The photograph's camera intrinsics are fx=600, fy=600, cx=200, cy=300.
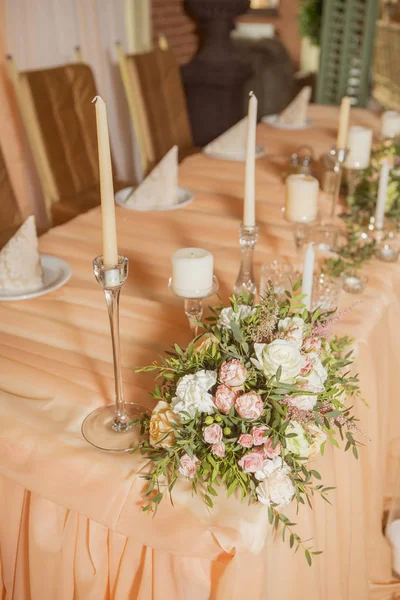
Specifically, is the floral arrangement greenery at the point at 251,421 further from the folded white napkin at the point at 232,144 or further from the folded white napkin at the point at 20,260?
the folded white napkin at the point at 232,144

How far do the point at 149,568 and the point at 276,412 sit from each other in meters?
0.29

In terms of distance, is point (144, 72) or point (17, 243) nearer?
point (17, 243)

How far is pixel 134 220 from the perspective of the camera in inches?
64.4

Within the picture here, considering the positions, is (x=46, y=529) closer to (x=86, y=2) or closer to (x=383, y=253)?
(x=383, y=253)

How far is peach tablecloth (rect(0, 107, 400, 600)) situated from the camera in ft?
2.49

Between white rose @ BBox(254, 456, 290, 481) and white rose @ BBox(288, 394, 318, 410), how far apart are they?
7 centimetres

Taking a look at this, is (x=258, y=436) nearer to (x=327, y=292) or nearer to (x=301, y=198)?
(x=327, y=292)

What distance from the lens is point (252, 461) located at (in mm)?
699

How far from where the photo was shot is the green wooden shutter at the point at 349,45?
397 centimetres

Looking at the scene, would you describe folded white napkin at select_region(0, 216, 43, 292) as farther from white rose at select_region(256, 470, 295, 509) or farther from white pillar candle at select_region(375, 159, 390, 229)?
white pillar candle at select_region(375, 159, 390, 229)

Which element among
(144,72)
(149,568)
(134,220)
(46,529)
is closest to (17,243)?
(134,220)

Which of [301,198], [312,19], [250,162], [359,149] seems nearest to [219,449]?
[250,162]

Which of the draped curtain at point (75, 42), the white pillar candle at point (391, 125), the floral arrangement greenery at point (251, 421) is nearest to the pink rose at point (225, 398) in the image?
the floral arrangement greenery at point (251, 421)

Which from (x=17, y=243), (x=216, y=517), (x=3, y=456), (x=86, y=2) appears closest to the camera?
(x=216, y=517)
